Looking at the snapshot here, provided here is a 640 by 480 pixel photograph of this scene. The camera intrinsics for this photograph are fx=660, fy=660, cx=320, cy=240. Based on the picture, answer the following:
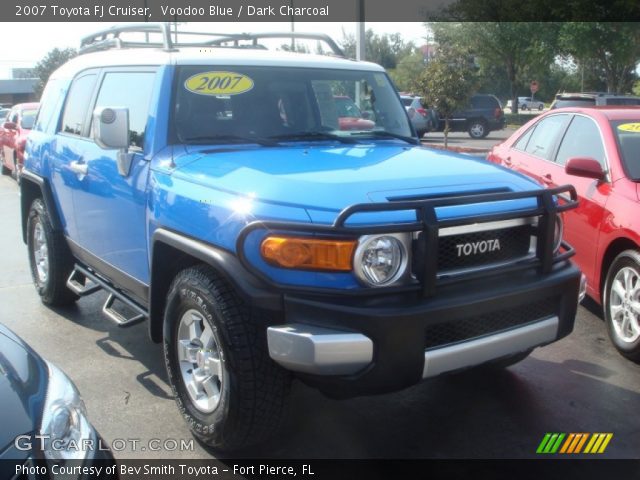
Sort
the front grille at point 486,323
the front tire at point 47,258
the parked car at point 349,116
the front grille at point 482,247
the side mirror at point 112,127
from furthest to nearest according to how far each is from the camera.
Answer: the front tire at point 47,258 < the parked car at point 349,116 < the side mirror at point 112,127 < the front grille at point 482,247 < the front grille at point 486,323

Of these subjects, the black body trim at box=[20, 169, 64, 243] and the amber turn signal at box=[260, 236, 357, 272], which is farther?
the black body trim at box=[20, 169, 64, 243]

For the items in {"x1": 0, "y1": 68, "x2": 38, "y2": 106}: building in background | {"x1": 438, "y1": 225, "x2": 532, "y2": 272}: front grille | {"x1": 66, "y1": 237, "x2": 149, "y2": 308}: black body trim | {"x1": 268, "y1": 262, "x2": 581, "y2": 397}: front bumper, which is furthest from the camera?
{"x1": 0, "y1": 68, "x2": 38, "y2": 106}: building in background

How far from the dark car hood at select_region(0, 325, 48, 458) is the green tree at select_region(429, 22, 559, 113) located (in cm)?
3316

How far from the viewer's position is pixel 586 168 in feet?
16.1

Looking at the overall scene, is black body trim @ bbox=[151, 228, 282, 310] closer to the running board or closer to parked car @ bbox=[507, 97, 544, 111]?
the running board

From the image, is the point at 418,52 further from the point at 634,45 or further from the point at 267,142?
the point at 267,142

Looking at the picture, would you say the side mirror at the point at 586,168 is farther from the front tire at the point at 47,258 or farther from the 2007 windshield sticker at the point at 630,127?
the front tire at the point at 47,258

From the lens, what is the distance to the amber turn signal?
283cm

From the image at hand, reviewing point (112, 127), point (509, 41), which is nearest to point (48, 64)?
point (509, 41)

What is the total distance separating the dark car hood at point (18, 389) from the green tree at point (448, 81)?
15.5 meters

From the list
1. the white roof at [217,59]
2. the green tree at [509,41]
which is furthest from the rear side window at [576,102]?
the green tree at [509,41]

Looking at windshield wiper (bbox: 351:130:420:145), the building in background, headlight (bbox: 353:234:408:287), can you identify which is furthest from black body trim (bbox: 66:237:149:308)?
the building in background

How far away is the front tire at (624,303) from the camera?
4434 mm

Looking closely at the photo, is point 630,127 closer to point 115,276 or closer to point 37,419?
point 115,276
